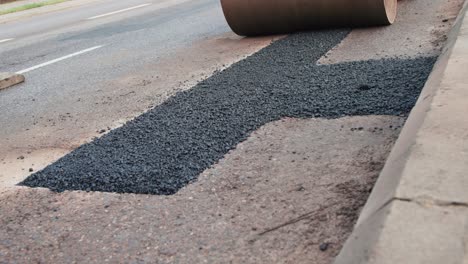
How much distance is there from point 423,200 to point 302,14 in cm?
516

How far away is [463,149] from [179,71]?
436cm

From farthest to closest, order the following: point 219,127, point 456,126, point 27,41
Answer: point 27,41 < point 219,127 < point 456,126

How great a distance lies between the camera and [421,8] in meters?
8.14

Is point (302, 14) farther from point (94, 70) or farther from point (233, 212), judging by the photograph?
point (233, 212)

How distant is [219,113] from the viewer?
4395mm

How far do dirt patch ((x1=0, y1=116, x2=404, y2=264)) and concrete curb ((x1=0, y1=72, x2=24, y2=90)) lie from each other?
3845mm

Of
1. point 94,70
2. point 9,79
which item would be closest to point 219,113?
point 94,70

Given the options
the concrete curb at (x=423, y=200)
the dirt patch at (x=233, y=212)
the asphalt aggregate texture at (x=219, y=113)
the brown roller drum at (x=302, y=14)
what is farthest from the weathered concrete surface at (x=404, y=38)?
the concrete curb at (x=423, y=200)

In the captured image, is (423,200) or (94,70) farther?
(94,70)

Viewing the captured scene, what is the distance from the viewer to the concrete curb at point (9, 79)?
6.98m

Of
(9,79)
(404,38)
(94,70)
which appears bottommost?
(404,38)

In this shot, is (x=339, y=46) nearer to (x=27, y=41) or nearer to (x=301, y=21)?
(x=301, y=21)

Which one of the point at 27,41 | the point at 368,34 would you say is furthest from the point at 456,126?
the point at 27,41

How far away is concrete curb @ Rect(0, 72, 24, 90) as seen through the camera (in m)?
6.98
